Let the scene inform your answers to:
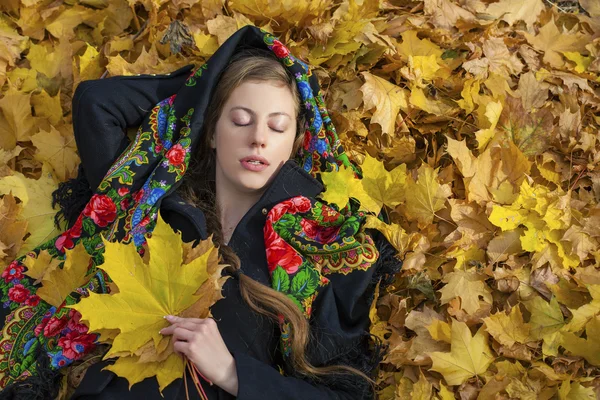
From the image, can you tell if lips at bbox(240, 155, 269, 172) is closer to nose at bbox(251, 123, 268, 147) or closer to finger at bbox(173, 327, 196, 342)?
nose at bbox(251, 123, 268, 147)

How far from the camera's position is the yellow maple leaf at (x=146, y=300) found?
2.04 metres

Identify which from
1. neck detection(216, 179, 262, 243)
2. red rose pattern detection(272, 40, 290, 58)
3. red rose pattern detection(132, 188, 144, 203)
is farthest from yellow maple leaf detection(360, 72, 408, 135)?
red rose pattern detection(132, 188, 144, 203)

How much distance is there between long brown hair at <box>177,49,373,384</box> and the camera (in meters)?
2.24

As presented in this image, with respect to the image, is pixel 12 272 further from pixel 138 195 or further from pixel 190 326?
pixel 190 326

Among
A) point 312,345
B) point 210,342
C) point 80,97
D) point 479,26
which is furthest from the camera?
point 479,26

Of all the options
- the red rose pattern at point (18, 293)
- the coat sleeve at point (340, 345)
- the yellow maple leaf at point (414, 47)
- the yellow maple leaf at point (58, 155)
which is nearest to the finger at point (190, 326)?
the coat sleeve at point (340, 345)

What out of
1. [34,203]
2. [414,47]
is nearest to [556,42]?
[414,47]

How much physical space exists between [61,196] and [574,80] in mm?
2253

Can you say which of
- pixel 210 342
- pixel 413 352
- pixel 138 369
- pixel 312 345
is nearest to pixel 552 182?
pixel 413 352

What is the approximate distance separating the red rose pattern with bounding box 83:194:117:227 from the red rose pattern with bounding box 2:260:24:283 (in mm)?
340

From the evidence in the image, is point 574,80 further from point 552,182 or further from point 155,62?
point 155,62

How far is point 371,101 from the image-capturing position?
8.99 feet

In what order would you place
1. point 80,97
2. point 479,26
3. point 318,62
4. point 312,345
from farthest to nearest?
point 479,26
point 318,62
point 80,97
point 312,345

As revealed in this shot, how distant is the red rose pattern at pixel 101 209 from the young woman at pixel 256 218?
4 centimetres
